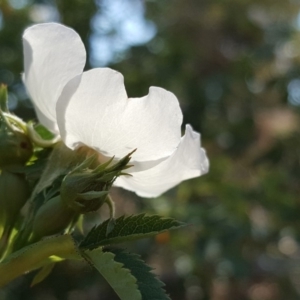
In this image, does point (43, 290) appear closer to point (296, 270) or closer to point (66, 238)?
point (296, 270)

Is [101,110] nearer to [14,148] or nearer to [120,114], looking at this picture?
[120,114]

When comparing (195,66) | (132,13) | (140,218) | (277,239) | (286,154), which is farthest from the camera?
(195,66)

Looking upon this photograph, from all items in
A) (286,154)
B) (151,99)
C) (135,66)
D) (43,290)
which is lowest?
(43,290)

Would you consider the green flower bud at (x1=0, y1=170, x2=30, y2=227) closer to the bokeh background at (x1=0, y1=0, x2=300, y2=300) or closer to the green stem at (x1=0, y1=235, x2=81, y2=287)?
the green stem at (x1=0, y1=235, x2=81, y2=287)

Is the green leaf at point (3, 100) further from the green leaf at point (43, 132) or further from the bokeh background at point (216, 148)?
the bokeh background at point (216, 148)

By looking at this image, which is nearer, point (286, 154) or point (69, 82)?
point (69, 82)

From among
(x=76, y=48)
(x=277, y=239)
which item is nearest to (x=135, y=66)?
(x=277, y=239)

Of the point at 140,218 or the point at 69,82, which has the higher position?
the point at 69,82

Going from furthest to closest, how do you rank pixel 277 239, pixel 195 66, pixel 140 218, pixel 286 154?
pixel 195 66 → pixel 286 154 → pixel 277 239 → pixel 140 218
